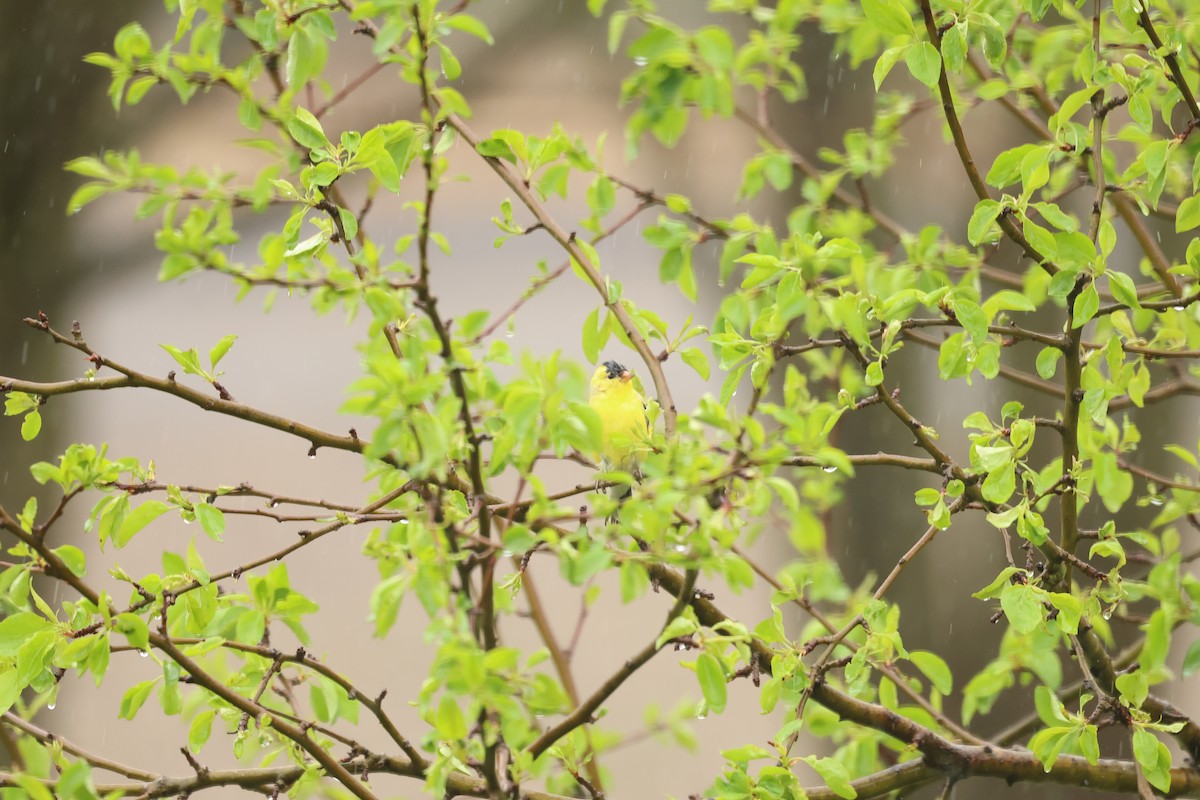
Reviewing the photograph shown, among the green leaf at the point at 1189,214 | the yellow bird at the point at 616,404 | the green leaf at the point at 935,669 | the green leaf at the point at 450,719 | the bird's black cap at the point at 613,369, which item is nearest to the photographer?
the green leaf at the point at 450,719

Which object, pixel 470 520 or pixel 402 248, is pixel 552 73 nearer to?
pixel 402 248

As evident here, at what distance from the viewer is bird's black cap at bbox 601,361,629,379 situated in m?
1.86

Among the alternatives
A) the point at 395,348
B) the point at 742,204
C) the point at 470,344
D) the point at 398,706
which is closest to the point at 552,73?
the point at 742,204

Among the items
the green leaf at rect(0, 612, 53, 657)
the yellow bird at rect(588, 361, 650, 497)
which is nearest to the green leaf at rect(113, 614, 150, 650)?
the green leaf at rect(0, 612, 53, 657)

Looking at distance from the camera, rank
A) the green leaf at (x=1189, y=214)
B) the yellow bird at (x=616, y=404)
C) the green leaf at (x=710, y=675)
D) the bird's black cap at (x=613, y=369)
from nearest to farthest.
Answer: the green leaf at (x=710, y=675) → the green leaf at (x=1189, y=214) → the yellow bird at (x=616, y=404) → the bird's black cap at (x=613, y=369)

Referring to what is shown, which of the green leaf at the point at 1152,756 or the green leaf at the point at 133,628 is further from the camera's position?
the green leaf at the point at 1152,756

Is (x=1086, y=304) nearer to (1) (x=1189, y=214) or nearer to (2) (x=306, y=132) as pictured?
(1) (x=1189, y=214)

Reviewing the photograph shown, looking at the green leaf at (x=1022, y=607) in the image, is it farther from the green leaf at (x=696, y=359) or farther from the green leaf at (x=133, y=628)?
the green leaf at (x=133, y=628)

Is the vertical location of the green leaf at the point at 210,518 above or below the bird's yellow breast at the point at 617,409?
above

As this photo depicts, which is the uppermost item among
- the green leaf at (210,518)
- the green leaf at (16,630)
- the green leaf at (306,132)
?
the green leaf at (306,132)

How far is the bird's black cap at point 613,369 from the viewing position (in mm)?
1857

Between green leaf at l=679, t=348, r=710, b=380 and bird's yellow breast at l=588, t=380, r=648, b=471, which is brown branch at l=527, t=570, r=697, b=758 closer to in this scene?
green leaf at l=679, t=348, r=710, b=380

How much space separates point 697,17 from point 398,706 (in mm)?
2168

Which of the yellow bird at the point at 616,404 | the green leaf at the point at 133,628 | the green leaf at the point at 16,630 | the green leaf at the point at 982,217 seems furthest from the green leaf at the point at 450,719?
the yellow bird at the point at 616,404
